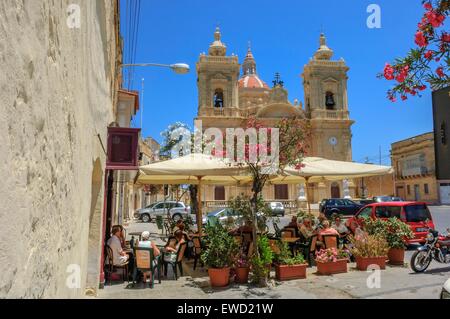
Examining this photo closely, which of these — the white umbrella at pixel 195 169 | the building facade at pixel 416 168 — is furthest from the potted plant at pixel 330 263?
the building facade at pixel 416 168

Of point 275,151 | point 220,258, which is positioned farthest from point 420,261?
point 220,258

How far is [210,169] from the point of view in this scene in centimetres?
780

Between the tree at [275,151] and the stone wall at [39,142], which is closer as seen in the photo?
the stone wall at [39,142]

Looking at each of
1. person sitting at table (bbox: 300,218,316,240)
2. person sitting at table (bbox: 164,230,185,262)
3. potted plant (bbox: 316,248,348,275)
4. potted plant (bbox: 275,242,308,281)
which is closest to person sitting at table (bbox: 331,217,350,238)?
person sitting at table (bbox: 300,218,316,240)

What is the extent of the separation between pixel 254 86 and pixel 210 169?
51.9 meters

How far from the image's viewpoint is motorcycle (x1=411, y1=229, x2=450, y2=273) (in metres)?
7.63

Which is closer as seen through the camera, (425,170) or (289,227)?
(289,227)

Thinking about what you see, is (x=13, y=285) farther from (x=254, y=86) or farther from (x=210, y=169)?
(x=254, y=86)

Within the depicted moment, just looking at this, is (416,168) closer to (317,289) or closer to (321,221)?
(321,221)

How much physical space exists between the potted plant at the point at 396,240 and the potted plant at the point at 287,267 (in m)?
2.61

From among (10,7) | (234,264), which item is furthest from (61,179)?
(234,264)

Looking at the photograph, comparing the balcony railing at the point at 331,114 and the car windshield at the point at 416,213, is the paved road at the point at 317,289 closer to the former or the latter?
the car windshield at the point at 416,213

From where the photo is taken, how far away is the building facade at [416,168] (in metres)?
45.7

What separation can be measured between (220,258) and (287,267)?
1403mm
